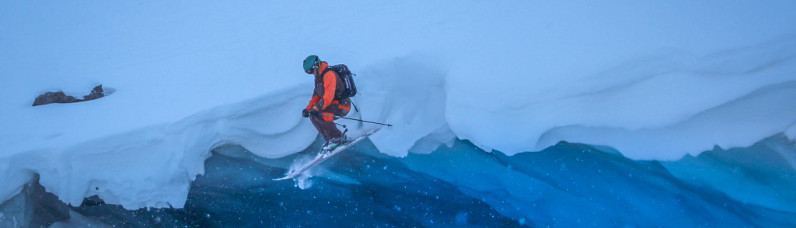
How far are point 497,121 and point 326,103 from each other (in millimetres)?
1286

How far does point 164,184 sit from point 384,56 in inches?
80.3

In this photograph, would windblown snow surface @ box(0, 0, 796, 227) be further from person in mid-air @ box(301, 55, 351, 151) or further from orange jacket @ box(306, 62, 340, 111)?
orange jacket @ box(306, 62, 340, 111)

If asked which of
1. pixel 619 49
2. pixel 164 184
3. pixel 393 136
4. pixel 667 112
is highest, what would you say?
pixel 619 49

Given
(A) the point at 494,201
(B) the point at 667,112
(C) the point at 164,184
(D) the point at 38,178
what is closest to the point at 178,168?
(C) the point at 164,184

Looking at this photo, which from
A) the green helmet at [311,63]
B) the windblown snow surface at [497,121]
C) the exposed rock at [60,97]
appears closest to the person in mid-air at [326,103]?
the green helmet at [311,63]

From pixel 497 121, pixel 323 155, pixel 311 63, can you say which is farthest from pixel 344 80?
pixel 497 121

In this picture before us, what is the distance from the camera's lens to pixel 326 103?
4.00m

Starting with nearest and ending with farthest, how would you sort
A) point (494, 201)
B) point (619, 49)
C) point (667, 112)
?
point (667, 112) → point (619, 49) → point (494, 201)

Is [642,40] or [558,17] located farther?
[558,17]

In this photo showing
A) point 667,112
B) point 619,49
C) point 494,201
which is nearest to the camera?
point 667,112

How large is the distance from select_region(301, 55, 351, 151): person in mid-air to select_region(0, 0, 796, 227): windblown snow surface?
29 centimetres

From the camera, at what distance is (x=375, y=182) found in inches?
187

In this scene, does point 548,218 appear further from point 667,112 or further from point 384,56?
point 384,56

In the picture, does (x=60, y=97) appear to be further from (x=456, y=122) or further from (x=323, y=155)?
(x=456, y=122)
